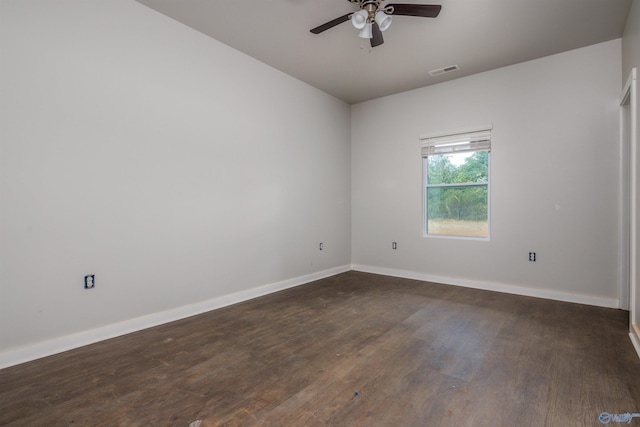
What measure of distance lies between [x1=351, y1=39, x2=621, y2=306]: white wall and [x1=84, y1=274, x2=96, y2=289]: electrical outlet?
387 centimetres

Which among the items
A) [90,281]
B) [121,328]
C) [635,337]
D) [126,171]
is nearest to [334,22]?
[126,171]

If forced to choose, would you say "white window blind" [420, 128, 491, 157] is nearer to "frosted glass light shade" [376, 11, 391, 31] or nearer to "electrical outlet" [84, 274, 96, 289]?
"frosted glass light shade" [376, 11, 391, 31]

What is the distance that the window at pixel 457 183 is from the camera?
4242 millimetres

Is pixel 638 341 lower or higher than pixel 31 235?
lower

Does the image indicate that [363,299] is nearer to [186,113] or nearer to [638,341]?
[638,341]

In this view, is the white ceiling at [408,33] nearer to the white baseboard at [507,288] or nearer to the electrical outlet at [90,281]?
the electrical outlet at [90,281]

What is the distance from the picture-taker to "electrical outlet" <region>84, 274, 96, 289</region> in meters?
2.50

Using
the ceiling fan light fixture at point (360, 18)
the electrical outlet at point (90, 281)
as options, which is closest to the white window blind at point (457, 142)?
the ceiling fan light fixture at point (360, 18)

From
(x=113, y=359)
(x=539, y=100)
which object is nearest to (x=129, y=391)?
(x=113, y=359)

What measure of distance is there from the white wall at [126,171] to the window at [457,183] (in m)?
2.15

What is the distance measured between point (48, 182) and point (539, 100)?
197 inches

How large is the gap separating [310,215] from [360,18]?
2772 millimetres

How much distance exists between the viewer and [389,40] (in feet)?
10.9
